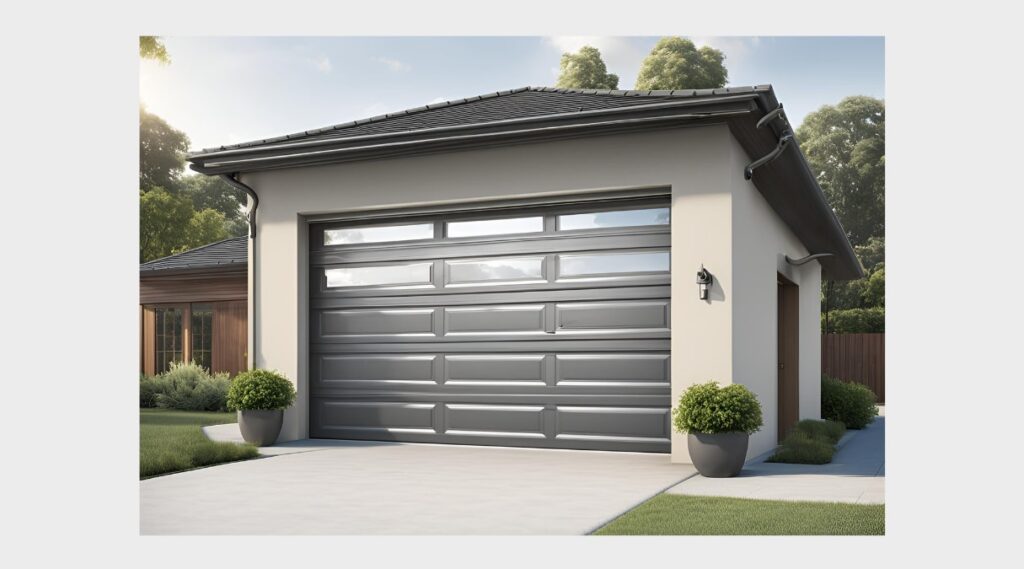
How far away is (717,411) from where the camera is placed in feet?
26.4

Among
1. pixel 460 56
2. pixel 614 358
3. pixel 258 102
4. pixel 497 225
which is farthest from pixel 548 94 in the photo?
pixel 258 102

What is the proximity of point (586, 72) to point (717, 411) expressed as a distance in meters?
27.8

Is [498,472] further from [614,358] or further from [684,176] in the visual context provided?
[684,176]

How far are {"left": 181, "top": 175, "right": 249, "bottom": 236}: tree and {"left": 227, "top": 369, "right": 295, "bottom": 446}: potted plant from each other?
31565 millimetres

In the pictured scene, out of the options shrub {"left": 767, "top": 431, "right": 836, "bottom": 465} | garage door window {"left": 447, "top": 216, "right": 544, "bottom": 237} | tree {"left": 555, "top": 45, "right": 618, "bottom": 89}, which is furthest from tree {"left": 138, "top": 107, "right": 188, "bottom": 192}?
shrub {"left": 767, "top": 431, "right": 836, "bottom": 465}

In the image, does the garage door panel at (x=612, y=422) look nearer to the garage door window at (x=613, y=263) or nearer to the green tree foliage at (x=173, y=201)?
the garage door window at (x=613, y=263)

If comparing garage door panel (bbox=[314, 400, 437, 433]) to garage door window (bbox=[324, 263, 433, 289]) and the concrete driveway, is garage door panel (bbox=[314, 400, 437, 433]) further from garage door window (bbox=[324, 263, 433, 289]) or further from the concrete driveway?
garage door window (bbox=[324, 263, 433, 289])

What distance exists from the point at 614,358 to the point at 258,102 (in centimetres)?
3144

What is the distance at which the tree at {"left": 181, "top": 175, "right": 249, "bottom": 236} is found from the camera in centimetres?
4131

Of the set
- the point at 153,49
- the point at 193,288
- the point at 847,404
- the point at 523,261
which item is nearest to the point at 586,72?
the point at 153,49

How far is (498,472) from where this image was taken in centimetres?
836

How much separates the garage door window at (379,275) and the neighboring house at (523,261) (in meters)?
0.02

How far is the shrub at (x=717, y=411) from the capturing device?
26.4ft

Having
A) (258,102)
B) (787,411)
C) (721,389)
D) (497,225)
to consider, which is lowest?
(787,411)
